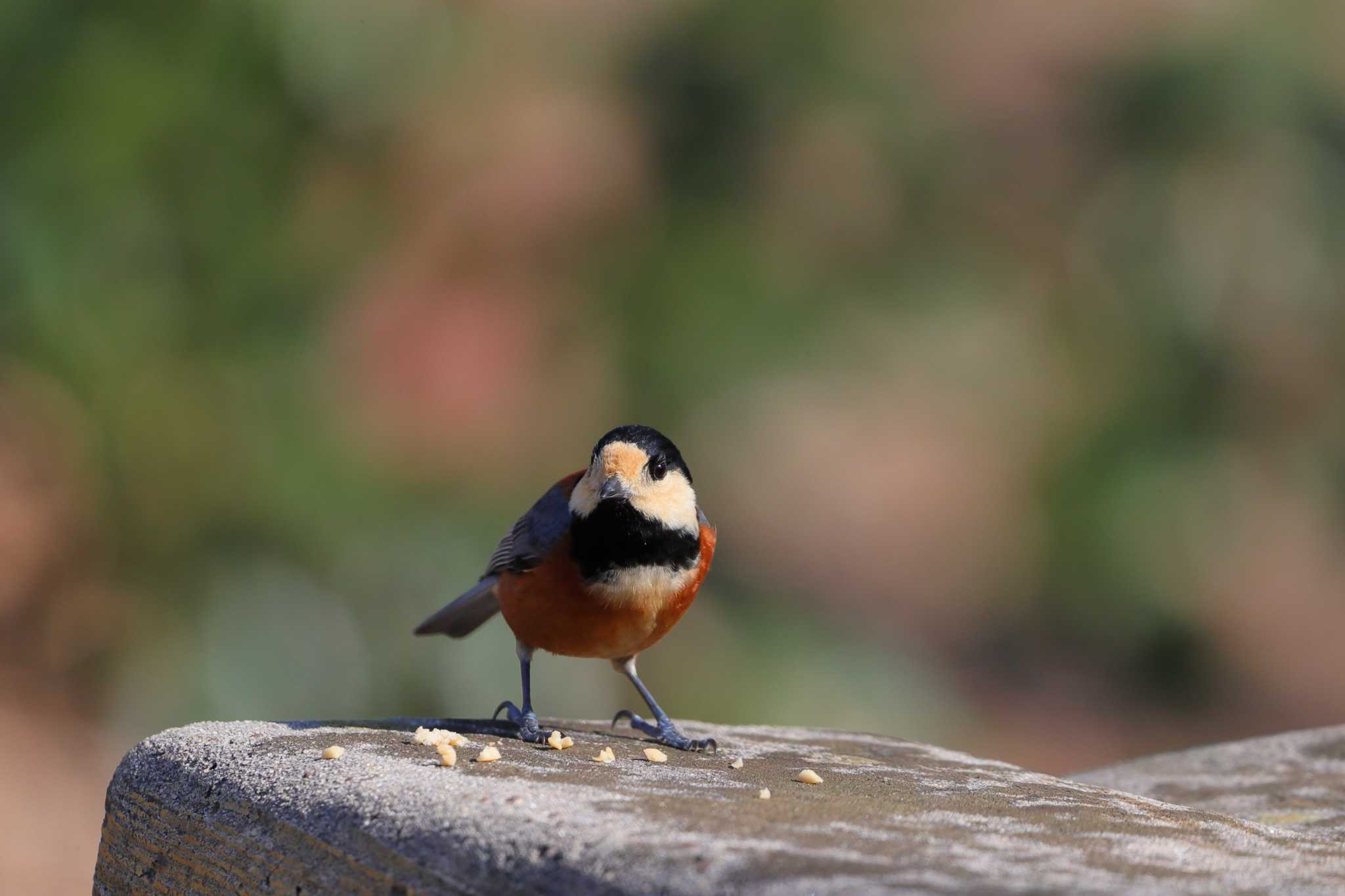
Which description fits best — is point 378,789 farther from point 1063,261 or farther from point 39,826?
point 1063,261

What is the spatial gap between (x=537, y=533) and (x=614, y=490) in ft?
0.64

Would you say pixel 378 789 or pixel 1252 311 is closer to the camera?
pixel 378 789

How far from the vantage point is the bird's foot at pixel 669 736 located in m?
2.67

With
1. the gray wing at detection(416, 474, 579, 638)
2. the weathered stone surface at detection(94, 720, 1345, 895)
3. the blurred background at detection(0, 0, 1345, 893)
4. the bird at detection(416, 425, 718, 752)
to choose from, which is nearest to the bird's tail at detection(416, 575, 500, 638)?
the gray wing at detection(416, 474, 579, 638)

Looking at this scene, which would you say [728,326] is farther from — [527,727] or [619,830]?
[619,830]

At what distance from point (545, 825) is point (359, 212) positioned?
462 centimetres

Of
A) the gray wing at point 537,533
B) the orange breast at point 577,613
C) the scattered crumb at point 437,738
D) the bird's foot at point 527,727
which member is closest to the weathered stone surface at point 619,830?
the scattered crumb at point 437,738

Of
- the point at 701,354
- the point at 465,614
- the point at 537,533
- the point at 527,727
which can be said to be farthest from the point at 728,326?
the point at 527,727

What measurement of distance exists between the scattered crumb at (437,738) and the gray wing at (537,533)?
51 cm

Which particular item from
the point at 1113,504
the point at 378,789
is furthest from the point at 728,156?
the point at 378,789

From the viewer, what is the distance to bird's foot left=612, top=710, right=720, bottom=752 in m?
2.67

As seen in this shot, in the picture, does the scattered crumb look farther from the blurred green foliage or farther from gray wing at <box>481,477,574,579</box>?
the blurred green foliage

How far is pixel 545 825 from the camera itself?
156 centimetres

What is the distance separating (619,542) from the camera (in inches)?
107
